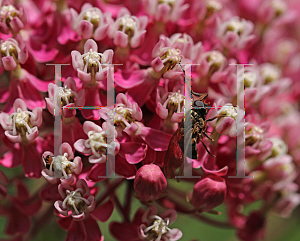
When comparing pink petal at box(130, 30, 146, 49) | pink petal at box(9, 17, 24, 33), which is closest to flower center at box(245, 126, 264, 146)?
pink petal at box(130, 30, 146, 49)

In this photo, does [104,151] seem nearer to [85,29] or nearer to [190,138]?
[190,138]

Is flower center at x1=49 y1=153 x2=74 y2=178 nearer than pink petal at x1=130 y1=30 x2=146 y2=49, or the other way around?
flower center at x1=49 y1=153 x2=74 y2=178

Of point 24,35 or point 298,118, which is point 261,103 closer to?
point 298,118

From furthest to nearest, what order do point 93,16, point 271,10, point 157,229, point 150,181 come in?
point 271,10 < point 93,16 < point 157,229 < point 150,181

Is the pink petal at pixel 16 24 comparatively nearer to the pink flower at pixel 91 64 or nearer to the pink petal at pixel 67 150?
the pink flower at pixel 91 64

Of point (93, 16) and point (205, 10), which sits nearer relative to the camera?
point (93, 16)

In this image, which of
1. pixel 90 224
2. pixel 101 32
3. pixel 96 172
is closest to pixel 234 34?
pixel 101 32

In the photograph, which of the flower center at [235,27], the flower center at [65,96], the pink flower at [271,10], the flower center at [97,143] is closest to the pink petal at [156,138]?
the flower center at [97,143]

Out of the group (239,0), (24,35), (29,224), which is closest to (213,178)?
(29,224)

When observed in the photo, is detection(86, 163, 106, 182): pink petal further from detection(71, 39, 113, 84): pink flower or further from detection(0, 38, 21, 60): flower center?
detection(0, 38, 21, 60): flower center
